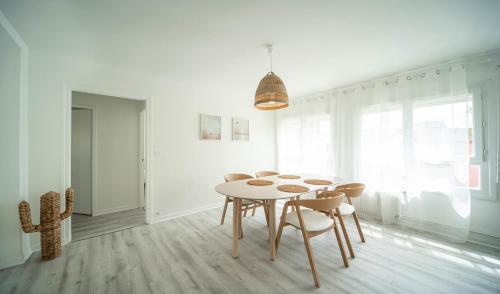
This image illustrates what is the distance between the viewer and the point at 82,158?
346cm

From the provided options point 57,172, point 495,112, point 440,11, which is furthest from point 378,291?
point 57,172

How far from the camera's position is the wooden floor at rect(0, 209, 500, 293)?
1.57 m

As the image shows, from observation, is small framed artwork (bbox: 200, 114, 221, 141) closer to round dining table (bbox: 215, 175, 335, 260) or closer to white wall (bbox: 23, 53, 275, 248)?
white wall (bbox: 23, 53, 275, 248)

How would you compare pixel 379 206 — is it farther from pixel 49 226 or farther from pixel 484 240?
pixel 49 226

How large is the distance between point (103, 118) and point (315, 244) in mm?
4209

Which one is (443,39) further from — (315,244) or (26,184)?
(26,184)

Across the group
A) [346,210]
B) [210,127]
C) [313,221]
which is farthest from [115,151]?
[346,210]

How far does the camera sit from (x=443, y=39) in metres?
1.99

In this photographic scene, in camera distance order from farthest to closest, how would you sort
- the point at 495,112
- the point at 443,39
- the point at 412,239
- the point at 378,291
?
the point at 412,239
the point at 495,112
the point at 443,39
the point at 378,291

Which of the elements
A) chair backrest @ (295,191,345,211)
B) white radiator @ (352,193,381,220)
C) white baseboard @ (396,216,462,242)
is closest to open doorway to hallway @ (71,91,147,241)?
chair backrest @ (295,191,345,211)

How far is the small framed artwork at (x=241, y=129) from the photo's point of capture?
405 centimetres

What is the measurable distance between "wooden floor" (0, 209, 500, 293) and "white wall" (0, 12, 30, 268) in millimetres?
232

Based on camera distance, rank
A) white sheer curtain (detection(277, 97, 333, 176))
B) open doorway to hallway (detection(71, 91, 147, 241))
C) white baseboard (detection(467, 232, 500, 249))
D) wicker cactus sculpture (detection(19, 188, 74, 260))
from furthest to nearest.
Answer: white sheer curtain (detection(277, 97, 333, 176)) < open doorway to hallway (detection(71, 91, 147, 241)) < white baseboard (detection(467, 232, 500, 249)) < wicker cactus sculpture (detection(19, 188, 74, 260))

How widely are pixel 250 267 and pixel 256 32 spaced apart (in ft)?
7.75
